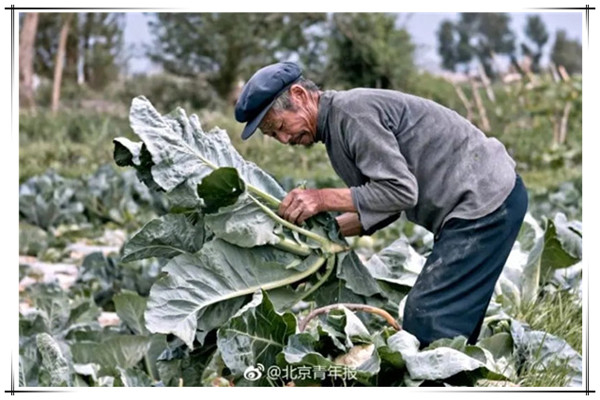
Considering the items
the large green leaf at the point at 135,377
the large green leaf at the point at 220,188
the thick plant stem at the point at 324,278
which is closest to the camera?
the large green leaf at the point at 220,188

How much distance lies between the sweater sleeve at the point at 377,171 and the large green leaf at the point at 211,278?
421 mm

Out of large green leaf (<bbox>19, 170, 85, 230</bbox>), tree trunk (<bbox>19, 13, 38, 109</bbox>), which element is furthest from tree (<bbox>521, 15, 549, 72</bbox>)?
large green leaf (<bbox>19, 170, 85, 230</bbox>)

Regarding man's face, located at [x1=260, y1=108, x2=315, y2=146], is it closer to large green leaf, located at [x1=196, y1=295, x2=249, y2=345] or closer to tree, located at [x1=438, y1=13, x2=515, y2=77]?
large green leaf, located at [x1=196, y1=295, x2=249, y2=345]

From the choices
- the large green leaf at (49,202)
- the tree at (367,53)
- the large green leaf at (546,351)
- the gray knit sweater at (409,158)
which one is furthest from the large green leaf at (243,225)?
the tree at (367,53)

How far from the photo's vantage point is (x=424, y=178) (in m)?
3.73

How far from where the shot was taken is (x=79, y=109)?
17844 mm

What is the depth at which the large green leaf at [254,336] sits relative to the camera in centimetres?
364

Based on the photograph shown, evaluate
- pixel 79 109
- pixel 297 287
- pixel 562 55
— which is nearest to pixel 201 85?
pixel 79 109

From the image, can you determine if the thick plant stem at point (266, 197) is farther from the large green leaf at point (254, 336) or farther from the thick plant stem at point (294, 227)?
the large green leaf at point (254, 336)

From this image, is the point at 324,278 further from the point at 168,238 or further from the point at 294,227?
the point at 168,238

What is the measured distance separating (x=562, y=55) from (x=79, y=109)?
10.8m

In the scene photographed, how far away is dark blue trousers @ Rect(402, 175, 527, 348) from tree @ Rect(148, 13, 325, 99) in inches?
573

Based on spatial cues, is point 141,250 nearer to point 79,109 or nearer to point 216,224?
point 216,224

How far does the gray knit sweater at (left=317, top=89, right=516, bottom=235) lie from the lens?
3.59 metres
